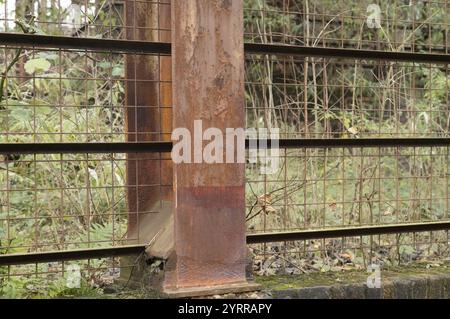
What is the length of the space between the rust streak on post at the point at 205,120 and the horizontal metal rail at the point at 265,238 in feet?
1.41

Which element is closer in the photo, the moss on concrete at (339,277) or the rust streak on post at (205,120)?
the rust streak on post at (205,120)

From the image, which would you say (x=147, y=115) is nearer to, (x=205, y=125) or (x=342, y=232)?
(x=205, y=125)

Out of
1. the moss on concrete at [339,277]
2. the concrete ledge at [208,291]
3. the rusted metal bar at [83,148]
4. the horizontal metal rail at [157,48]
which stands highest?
the horizontal metal rail at [157,48]

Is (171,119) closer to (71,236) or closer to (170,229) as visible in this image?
(170,229)

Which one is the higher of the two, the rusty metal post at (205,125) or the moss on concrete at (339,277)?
the rusty metal post at (205,125)

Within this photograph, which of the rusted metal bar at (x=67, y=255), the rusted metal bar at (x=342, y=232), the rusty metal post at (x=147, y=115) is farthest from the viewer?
the rusted metal bar at (x=342, y=232)

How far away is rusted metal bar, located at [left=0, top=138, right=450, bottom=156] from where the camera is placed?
3.56 metres

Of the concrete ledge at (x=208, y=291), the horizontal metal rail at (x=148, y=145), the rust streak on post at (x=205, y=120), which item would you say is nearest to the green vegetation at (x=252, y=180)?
the horizontal metal rail at (x=148, y=145)

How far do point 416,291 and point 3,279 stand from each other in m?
2.78

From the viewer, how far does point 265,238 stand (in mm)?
4105

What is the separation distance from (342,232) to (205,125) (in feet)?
4.69

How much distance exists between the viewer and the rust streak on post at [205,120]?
3.57 m

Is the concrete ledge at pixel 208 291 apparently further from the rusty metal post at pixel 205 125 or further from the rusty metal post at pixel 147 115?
the rusty metal post at pixel 147 115

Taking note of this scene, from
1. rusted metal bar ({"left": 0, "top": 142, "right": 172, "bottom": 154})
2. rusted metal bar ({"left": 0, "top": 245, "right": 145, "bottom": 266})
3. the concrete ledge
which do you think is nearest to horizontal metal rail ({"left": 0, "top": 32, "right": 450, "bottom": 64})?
rusted metal bar ({"left": 0, "top": 142, "right": 172, "bottom": 154})
